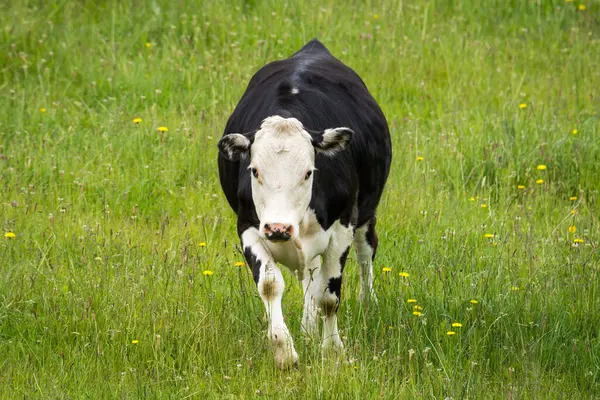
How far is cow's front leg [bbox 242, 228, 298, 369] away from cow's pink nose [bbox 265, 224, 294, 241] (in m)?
0.42

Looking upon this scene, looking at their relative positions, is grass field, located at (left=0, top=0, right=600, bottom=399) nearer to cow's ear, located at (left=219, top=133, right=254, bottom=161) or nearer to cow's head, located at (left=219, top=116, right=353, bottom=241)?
cow's head, located at (left=219, top=116, right=353, bottom=241)

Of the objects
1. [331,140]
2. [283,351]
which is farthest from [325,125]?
[283,351]

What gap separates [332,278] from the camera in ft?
21.1

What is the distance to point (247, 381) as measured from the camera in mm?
5551

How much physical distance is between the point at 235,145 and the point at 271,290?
80cm

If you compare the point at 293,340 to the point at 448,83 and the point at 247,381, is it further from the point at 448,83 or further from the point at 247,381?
the point at 448,83

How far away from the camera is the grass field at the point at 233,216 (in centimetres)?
577

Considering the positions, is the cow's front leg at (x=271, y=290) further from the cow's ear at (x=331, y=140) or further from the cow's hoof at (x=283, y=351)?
the cow's ear at (x=331, y=140)

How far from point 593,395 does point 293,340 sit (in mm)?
1656

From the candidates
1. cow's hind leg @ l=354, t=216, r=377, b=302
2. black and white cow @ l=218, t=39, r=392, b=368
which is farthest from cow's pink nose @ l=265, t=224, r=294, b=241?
cow's hind leg @ l=354, t=216, r=377, b=302

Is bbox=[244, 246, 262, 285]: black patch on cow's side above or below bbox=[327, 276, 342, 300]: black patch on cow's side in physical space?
above

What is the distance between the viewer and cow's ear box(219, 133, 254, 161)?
5809mm

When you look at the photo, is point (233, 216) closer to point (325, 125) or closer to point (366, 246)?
point (366, 246)

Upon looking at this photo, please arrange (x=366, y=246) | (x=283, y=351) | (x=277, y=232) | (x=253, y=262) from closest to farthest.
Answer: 1. (x=277, y=232)
2. (x=283, y=351)
3. (x=253, y=262)
4. (x=366, y=246)
